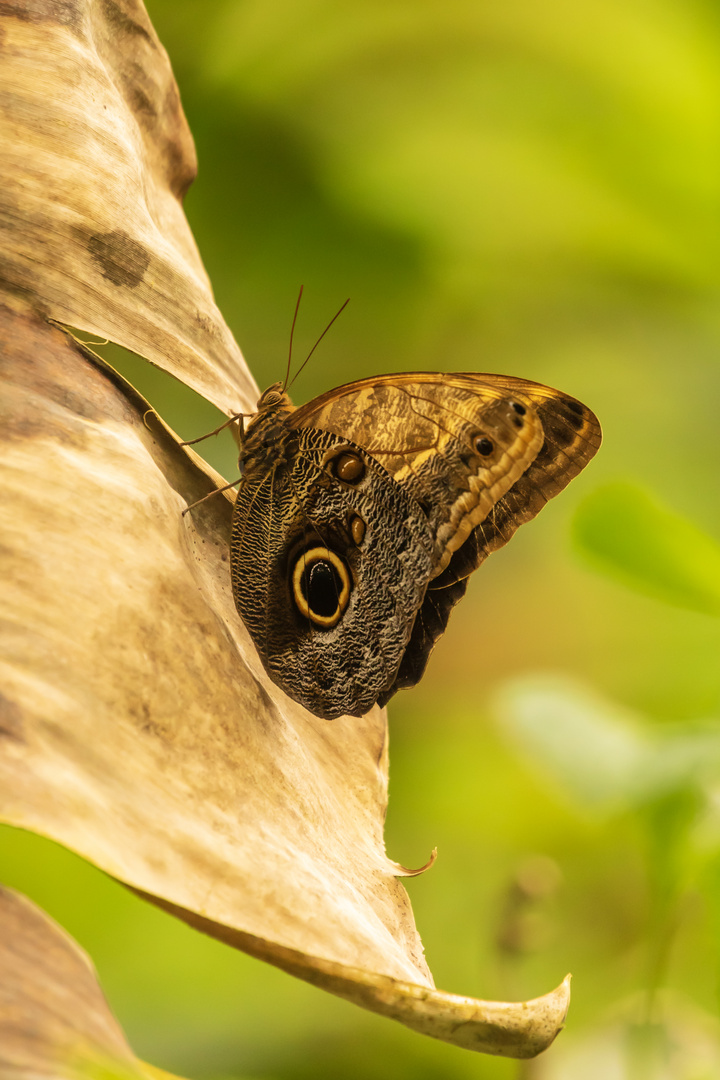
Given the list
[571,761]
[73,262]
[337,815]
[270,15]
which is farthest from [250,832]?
[270,15]

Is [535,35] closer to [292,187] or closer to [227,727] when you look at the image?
[292,187]

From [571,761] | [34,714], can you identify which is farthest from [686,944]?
[34,714]

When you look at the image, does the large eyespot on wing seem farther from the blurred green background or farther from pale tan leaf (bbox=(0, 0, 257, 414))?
the blurred green background

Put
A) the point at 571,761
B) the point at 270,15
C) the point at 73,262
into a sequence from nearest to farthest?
the point at 73,262, the point at 571,761, the point at 270,15

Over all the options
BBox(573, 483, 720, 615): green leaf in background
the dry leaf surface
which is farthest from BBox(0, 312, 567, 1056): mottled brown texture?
BBox(573, 483, 720, 615): green leaf in background

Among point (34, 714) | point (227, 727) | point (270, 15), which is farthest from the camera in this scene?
point (270, 15)

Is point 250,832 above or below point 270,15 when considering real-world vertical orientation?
below

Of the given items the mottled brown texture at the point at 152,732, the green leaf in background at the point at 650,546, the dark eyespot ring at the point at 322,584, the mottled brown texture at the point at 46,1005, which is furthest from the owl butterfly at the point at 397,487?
the mottled brown texture at the point at 46,1005

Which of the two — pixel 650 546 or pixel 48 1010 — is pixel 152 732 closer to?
pixel 48 1010

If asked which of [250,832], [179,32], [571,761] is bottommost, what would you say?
[571,761]

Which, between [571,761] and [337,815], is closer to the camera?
[337,815]
